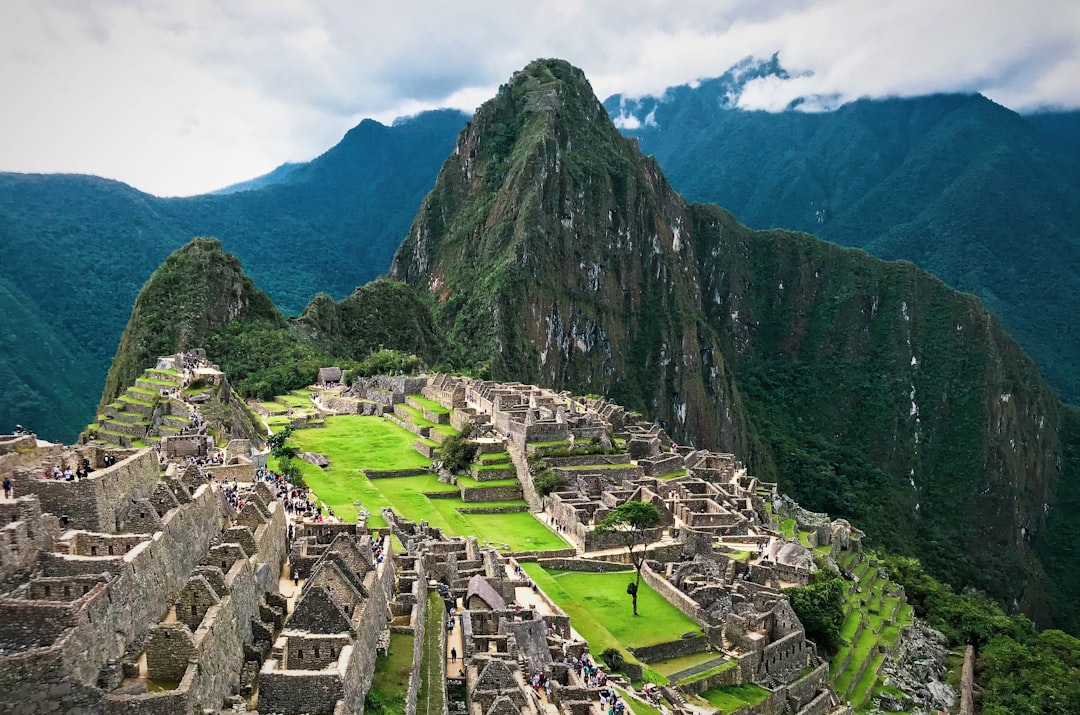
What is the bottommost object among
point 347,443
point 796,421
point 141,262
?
point 796,421

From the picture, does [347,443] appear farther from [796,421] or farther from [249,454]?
[796,421]

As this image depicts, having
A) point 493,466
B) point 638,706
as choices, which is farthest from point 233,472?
point 493,466

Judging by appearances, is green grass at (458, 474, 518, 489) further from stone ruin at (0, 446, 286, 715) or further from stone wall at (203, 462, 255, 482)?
stone ruin at (0, 446, 286, 715)

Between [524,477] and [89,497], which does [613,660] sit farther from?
→ [524,477]

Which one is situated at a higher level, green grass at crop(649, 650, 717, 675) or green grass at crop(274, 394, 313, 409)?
green grass at crop(274, 394, 313, 409)

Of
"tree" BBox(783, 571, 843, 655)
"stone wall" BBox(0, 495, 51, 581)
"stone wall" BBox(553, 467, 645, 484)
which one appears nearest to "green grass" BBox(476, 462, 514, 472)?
"stone wall" BBox(553, 467, 645, 484)

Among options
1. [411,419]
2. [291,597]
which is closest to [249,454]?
[291,597]

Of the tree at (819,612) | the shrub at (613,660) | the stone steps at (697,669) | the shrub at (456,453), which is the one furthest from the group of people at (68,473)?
the shrub at (456,453)
